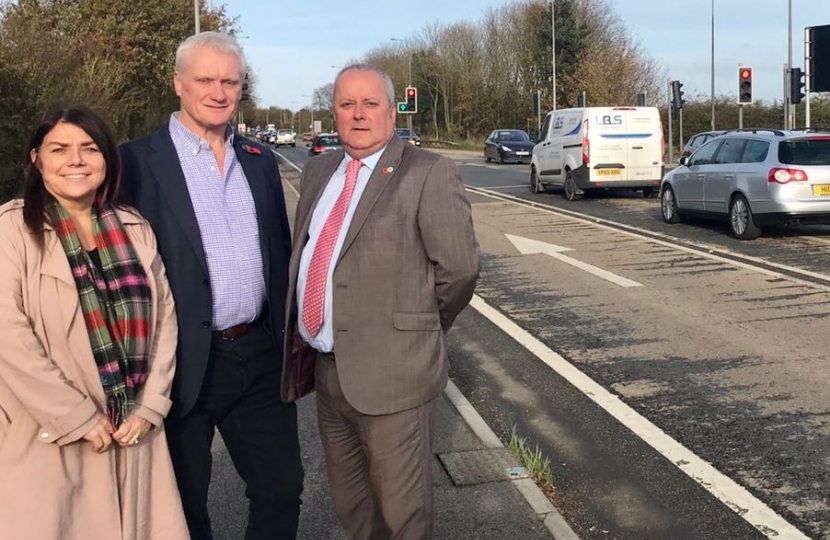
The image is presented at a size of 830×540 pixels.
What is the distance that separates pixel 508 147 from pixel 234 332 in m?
36.8

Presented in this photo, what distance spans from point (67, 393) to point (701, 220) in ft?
48.9

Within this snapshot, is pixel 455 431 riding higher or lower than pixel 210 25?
lower

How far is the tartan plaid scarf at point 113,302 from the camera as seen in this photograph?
2574mm

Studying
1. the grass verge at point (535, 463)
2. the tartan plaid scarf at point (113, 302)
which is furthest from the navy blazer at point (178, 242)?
the grass verge at point (535, 463)

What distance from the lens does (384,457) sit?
298 centimetres

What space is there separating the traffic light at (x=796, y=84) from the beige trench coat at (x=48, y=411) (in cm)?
2598

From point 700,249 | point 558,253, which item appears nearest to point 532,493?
point 558,253

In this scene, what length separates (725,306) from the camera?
8.68 metres

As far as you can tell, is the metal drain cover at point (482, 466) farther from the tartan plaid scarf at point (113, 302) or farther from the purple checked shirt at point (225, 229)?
the tartan plaid scarf at point (113, 302)

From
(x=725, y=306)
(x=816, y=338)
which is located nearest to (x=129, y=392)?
(x=816, y=338)

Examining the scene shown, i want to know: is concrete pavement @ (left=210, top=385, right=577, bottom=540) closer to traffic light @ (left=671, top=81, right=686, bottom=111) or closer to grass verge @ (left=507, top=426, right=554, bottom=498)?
grass verge @ (left=507, top=426, right=554, bottom=498)

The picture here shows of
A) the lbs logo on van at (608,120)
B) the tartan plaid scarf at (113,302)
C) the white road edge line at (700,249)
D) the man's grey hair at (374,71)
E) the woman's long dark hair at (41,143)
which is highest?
the lbs logo on van at (608,120)

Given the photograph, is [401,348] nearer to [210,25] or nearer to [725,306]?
[725,306]

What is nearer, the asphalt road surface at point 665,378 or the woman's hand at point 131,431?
the woman's hand at point 131,431
